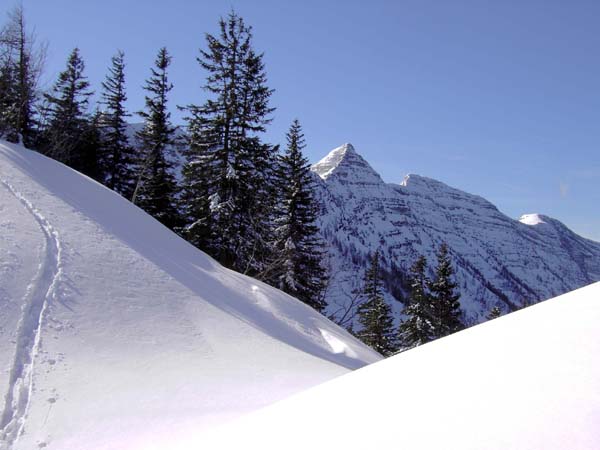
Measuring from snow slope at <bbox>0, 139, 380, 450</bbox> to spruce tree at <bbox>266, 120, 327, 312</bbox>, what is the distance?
9193 mm

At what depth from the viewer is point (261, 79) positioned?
19.0m

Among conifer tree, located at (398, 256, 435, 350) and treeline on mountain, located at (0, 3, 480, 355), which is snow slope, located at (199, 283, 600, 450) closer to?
treeline on mountain, located at (0, 3, 480, 355)

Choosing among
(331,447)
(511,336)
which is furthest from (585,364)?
(331,447)

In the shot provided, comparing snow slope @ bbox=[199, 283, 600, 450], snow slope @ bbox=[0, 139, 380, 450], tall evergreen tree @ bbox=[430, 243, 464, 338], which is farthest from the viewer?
tall evergreen tree @ bbox=[430, 243, 464, 338]

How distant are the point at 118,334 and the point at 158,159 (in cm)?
1920

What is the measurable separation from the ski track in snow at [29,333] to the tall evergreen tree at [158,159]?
14305 mm

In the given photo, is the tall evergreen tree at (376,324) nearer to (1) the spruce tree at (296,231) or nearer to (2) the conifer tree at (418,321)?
(2) the conifer tree at (418,321)

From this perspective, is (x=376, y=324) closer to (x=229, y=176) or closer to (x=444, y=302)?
(x=444, y=302)

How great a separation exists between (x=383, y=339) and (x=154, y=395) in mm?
25156

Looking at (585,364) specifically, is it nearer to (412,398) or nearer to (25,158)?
(412,398)

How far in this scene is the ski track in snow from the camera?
3275mm

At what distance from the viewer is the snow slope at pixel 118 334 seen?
3.55 meters

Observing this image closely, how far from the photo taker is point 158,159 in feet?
73.6

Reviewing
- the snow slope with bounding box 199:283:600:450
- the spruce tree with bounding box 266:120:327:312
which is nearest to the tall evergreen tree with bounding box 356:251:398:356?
the spruce tree with bounding box 266:120:327:312
